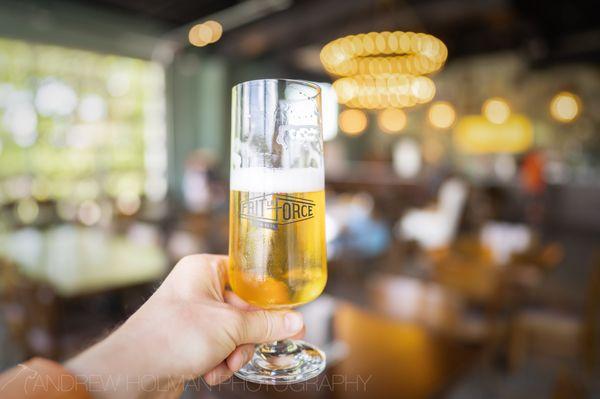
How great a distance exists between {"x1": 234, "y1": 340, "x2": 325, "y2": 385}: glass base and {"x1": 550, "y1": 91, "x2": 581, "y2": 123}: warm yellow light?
1098 centimetres

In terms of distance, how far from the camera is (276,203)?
58 cm

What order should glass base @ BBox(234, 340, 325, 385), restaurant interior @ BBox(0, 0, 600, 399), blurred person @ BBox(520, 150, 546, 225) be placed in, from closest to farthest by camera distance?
glass base @ BBox(234, 340, 325, 385) < restaurant interior @ BBox(0, 0, 600, 399) < blurred person @ BBox(520, 150, 546, 225)

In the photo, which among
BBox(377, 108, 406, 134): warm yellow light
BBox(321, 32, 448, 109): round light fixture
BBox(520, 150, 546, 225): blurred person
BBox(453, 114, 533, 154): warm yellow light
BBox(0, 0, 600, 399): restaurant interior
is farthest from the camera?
BBox(377, 108, 406, 134): warm yellow light

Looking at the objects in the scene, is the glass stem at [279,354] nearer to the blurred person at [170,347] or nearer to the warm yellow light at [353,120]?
the blurred person at [170,347]

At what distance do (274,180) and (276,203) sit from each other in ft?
0.10

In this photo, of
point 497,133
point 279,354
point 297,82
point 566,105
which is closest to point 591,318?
point 279,354

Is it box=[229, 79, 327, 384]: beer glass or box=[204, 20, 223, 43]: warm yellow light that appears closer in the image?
box=[229, 79, 327, 384]: beer glass

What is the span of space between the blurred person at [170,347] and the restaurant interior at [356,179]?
1.4 inches

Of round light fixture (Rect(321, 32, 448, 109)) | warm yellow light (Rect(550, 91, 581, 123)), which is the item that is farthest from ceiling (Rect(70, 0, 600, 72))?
warm yellow light (Rect(550, 91, 581, 123))

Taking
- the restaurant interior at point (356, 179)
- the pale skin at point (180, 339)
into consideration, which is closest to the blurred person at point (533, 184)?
the restaurant interior at point (356, 179)

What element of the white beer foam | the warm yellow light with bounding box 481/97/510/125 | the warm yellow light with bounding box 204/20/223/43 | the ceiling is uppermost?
the ceiling

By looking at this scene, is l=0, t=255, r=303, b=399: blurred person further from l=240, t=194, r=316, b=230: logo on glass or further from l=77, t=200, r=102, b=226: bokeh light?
l=77, t=200, r=102, b=226: bokeh light

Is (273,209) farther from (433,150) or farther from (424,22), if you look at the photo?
(433,150)

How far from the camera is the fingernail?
1.92ft
